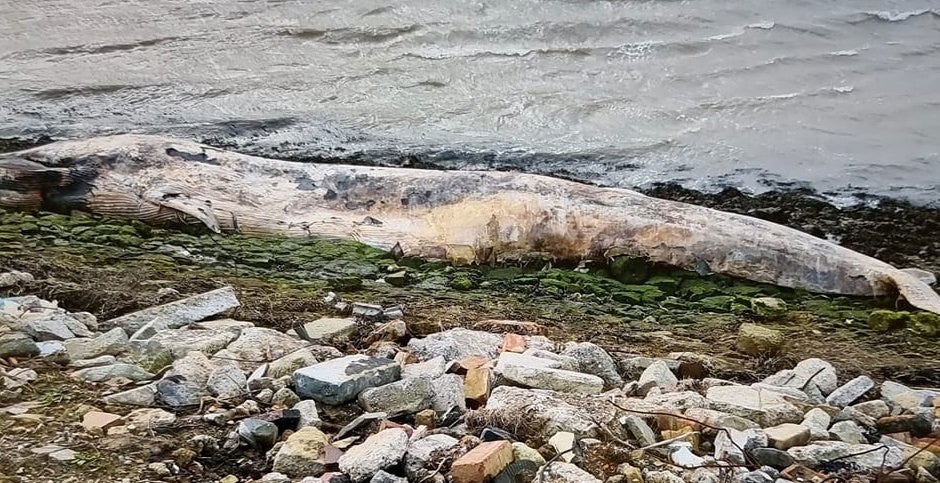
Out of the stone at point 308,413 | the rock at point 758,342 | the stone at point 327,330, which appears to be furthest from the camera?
the rock at point 758,342

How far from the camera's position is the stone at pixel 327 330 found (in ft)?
11.5

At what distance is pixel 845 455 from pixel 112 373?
2.32 meters

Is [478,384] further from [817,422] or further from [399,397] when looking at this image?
[817,422]

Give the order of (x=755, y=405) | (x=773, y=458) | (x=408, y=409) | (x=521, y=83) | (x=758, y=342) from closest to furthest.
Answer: (x=773, y=458) → (x=408, y=409) → (x=755, y=405) → (x=758, y=342) → (x=521, y=83)

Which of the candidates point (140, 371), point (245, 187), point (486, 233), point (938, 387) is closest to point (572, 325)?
point (486, 233)

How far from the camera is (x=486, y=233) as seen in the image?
4949mm

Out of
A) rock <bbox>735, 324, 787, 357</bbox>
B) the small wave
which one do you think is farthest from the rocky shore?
the small wave

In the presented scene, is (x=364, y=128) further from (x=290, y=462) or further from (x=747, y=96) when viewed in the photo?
(x=290, y=462)

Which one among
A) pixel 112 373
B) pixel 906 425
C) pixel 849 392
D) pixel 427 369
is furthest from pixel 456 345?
pixel 906 425

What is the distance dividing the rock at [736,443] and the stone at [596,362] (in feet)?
2.00

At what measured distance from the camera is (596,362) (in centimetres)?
321

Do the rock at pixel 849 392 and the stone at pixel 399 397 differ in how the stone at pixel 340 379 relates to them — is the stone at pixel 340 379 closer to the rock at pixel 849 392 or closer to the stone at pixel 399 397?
the stone at pixel 399 397

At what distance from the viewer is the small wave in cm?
903

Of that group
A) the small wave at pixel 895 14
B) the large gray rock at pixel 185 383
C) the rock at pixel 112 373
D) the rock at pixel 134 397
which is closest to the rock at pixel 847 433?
the large gray rock at pixel 185 383
